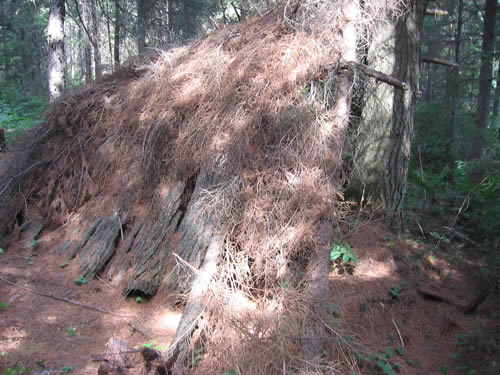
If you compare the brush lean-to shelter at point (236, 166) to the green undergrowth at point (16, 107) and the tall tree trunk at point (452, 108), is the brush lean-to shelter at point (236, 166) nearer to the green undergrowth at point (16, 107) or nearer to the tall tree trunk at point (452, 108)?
the tall tree trunk at point (452, 108)

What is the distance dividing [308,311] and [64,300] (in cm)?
290

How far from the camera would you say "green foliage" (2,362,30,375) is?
9.94 feet

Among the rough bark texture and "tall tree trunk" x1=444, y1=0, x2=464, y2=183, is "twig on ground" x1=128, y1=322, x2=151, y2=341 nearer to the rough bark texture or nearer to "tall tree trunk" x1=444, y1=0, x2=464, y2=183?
the rough bark texture

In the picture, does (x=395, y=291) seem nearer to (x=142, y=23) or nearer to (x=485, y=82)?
(x=485, y=82)

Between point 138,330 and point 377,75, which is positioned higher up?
point 377,75

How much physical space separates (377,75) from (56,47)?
7.28 metres

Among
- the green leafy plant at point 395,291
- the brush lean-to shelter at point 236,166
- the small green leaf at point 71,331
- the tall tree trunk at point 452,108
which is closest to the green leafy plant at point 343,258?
the green leafy plant at point 395,291

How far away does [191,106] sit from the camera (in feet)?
17.0

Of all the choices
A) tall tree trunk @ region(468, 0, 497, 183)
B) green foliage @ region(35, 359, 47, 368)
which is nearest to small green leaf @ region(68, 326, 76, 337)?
green foliage @ region(35, 359, 47, 368)

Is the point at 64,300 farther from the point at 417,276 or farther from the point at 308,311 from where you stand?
the point at 417,276

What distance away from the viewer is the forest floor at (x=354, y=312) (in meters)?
3.64

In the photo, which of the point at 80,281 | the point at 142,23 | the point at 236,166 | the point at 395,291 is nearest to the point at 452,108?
the point at 395,291

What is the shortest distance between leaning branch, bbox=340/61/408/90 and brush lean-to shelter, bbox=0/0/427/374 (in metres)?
0.02

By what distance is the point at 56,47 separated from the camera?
27.5 feet
